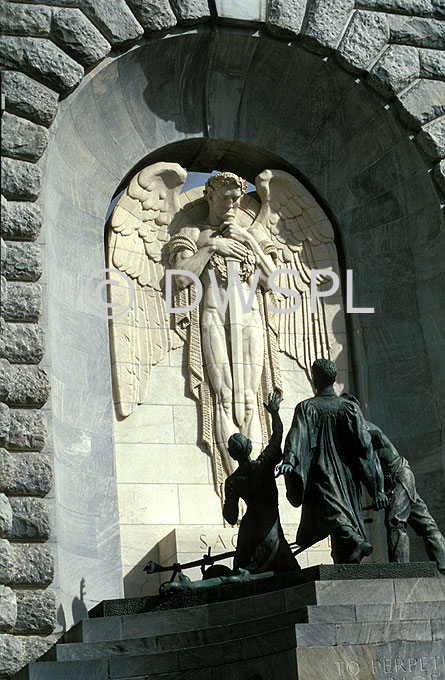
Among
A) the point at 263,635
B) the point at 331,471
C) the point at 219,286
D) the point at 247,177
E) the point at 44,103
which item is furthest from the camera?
the point at 247,177

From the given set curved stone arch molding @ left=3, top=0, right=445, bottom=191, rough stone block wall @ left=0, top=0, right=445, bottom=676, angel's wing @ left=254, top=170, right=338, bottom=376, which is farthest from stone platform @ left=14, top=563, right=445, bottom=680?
curved stone arch molding @ left=3, top=0, right=445, bottom=191

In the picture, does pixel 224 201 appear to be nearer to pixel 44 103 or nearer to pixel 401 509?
pixel 44 103

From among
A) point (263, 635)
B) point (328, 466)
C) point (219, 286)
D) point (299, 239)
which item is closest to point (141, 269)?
point (219, 286)

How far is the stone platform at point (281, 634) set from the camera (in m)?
10.4

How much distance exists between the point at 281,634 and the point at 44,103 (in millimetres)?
5925

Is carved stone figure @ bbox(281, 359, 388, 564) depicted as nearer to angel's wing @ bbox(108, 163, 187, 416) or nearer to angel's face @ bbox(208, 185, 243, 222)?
angel's wing @ bbox(108, 163, 187, 416)

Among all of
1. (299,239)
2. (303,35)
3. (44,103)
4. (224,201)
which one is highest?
(303,35)

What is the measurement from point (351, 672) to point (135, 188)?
6511mm

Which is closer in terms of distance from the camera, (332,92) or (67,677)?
(67,677)

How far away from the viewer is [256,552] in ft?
39.5

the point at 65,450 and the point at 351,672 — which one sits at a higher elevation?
the point at 65,450

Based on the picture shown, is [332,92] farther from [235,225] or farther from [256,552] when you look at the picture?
[256,552]

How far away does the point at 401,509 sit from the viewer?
12570mm

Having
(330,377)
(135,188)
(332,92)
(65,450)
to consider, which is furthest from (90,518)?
(332,92)
